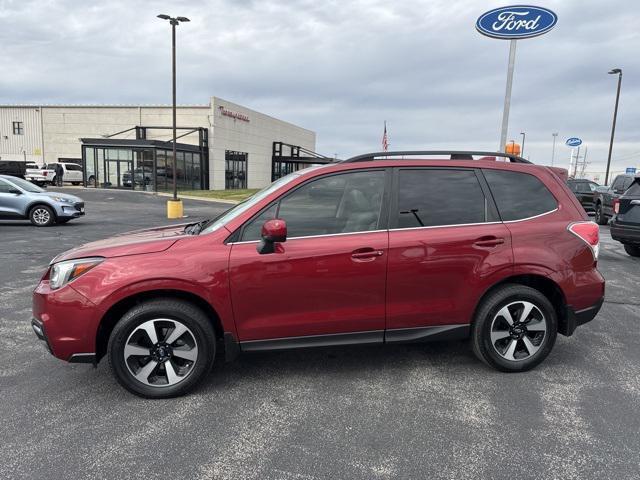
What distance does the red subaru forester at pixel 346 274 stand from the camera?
10.5ft

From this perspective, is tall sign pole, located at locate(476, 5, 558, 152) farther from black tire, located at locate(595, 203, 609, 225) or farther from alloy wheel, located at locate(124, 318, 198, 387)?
alloy wheel, located at locate(124, 318, 198, 387)

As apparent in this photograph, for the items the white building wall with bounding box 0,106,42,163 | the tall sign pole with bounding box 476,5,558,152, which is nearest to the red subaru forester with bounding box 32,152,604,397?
the tall sign pole with bounding box 476,5,558,152

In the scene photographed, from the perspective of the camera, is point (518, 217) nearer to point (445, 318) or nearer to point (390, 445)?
point (445, 318)

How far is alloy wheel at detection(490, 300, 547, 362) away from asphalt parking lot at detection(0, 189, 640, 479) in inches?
8.1

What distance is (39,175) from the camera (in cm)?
3030

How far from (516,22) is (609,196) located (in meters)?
7.51

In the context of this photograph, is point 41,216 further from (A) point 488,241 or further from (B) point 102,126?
(B) point 102,126

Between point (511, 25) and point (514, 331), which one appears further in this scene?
point (511, 25)

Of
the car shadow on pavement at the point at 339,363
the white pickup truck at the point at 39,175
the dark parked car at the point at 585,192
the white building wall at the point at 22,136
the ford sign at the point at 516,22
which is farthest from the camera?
the white building wall at the point at 22,136

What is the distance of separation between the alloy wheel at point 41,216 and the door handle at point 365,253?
42.2 ft

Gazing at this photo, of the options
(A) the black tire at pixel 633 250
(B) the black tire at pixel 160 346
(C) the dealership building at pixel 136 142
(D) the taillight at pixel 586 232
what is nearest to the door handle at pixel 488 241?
(D) the taillight at pixel 586 232

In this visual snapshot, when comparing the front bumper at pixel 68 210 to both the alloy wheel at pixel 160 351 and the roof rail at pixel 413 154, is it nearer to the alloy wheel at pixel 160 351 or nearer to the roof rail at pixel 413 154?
the alloy wheel at pixel 160 351

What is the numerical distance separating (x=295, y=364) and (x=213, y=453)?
1.33 m

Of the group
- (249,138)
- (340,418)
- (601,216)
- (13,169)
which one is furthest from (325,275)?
(249,138)
